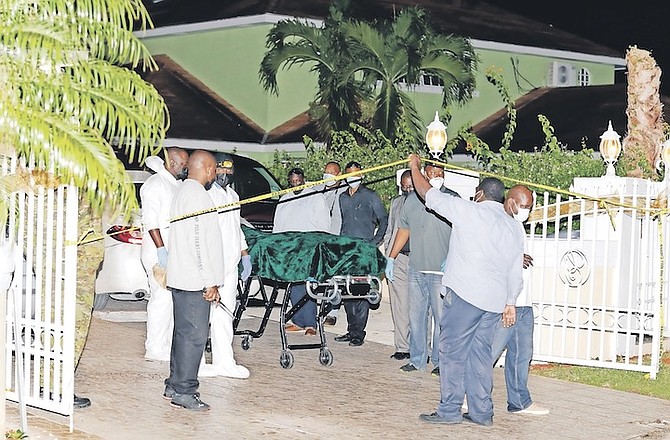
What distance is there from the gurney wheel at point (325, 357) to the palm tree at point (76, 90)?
4.94m

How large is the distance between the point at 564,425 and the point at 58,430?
4.00 meters

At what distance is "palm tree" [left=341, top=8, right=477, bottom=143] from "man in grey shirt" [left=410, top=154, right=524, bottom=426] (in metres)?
14.0

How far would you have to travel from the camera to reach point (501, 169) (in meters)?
16.8

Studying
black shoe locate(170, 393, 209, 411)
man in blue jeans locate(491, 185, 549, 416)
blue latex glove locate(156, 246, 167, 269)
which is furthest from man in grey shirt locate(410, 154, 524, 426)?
blue latex glove locate(156, 246, 167, 269)

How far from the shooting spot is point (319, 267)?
11430 mm

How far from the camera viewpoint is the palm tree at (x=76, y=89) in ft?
22.3

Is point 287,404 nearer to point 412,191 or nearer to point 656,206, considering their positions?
point 412,191

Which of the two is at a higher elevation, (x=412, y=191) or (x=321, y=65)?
(x=321, y=65)

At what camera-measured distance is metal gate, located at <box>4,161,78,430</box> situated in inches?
337

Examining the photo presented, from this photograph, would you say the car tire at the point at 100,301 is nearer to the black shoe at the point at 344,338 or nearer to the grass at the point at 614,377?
the black shoe at the point at 344,338

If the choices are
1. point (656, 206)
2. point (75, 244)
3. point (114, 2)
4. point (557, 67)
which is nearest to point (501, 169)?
point (656, 206)

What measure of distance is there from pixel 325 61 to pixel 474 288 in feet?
49.8

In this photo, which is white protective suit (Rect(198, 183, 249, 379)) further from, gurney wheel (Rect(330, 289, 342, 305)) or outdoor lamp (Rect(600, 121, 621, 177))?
outdoor lamp (Rect(600, 121, 621, 177))

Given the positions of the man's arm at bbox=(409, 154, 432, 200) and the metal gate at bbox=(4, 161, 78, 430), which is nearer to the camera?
the metal gate at bbox=(4, 161, 78, 430)
